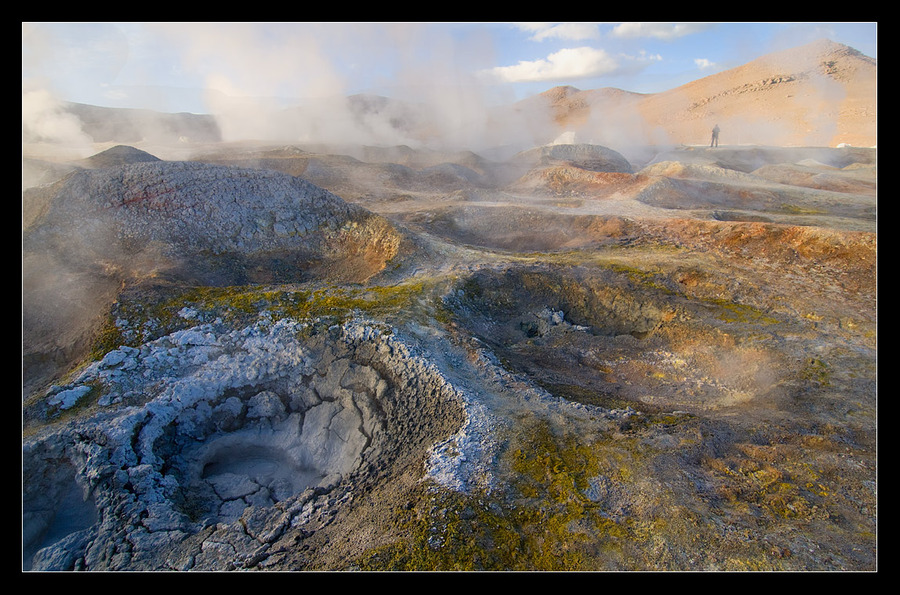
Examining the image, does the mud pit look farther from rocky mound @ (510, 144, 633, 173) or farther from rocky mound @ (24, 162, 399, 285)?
rocky mound @ (510, 144, 633, 173)

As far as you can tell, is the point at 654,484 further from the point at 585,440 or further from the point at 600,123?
the point at 600,123

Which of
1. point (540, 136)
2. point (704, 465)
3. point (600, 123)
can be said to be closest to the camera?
point (704, 465)

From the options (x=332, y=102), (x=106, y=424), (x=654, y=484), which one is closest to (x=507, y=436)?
(x=654, y=484)

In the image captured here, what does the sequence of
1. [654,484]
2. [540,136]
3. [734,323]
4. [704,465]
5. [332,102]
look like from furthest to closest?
[540,136]
[332,102]
[734,323]
[704,465]
[654,484]

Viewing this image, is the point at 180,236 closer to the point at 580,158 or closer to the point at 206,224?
the point at 206,224

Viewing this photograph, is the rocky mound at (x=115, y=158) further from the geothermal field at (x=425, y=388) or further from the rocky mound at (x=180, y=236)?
the geothermal field at (x=425, y=388)

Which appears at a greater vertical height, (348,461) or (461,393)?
(461,393)

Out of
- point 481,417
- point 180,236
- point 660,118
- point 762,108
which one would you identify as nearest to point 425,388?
point 481,417

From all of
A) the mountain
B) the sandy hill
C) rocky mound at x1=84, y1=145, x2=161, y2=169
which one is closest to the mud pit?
rocky mound at x1=84, y1=145, x2=161, y2=169
